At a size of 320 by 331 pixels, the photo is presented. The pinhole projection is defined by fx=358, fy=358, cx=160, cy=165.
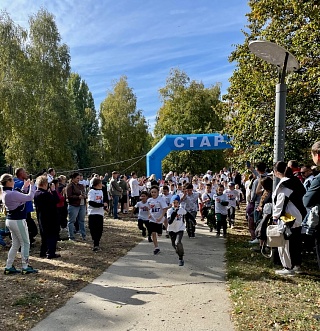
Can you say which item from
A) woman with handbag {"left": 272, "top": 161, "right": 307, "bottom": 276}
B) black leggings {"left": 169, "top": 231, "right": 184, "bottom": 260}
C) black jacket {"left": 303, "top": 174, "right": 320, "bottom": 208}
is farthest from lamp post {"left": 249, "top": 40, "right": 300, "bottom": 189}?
black leggings {"left": 169, "top": 231, "right": 184, "bottom": 260}

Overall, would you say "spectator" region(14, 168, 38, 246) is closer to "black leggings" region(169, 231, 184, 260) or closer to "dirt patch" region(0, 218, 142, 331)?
"dirt patch" region(0, 218, 142, 331)

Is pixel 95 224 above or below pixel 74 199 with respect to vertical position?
below

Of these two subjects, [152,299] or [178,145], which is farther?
[178,145]

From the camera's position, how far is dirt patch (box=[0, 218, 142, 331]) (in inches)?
193

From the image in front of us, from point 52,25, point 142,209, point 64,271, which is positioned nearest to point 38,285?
point 64,271

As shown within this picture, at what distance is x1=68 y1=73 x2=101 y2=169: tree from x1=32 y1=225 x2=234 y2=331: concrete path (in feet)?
123

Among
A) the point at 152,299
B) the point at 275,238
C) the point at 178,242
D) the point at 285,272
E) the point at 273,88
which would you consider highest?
the point at 273,88

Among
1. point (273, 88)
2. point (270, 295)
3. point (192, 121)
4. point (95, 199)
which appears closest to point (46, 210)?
point (95, 199)

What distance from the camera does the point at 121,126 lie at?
153ft

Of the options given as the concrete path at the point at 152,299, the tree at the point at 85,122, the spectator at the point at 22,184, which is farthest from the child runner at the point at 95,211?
the tree at the point at 85,122

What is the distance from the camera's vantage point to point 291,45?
430 inches

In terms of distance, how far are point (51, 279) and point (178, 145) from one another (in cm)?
1281

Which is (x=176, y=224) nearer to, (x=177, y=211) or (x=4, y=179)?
(x=177, y=211)

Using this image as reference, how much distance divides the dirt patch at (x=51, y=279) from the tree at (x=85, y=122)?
116ft
